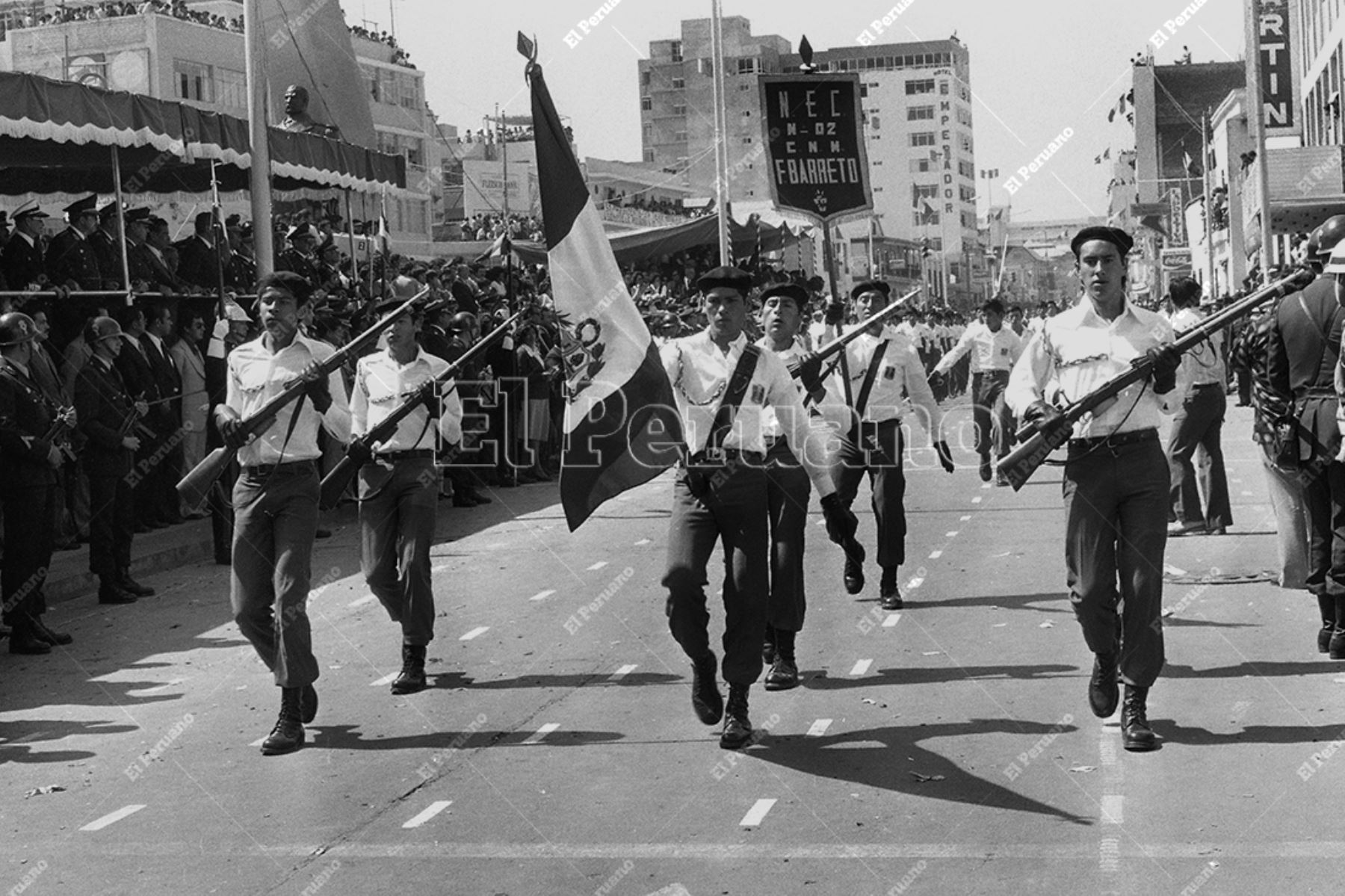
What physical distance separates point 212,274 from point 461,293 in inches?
186

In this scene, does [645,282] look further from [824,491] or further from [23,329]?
[824,491]

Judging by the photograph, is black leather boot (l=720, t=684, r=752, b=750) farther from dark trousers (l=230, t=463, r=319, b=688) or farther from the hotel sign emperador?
the hotel sign emperador

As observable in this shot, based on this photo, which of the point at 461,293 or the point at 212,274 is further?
the point at 461,293

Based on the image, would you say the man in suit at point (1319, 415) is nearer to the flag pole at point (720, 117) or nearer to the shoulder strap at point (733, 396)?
the shoulder strap at point (733, 396)

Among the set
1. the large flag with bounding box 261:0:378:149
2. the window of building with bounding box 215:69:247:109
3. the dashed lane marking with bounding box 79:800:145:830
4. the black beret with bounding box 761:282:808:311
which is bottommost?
the dashed lane marking with bounding box 79:800:145:830

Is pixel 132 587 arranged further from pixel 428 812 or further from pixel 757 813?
pixel 757 813

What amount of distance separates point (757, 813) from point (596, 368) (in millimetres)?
2380

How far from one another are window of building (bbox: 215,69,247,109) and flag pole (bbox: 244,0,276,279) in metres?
32.6

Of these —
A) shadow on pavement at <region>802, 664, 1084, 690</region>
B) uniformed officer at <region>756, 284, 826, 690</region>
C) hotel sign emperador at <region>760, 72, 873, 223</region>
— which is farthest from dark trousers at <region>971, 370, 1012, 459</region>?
uniformed officer at <region>756, 284, 826, 690</region>

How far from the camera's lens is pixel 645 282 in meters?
38.2

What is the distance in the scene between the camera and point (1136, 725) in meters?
7.36

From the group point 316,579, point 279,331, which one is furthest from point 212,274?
point 279,331

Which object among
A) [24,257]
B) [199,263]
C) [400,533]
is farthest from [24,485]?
[199,263]

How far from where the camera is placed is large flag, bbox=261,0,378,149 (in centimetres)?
2005
